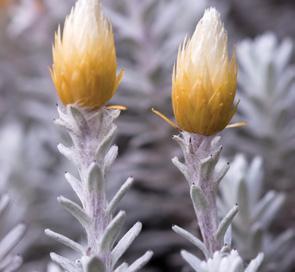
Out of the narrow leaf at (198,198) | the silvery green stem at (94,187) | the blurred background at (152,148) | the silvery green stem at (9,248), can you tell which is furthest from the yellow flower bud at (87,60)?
the blurred background at (152,148)

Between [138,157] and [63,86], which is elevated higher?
[138,157]

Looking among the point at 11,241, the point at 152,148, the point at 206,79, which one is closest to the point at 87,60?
the point at 206,79

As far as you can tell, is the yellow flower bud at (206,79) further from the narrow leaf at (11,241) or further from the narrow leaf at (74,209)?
the narrow leaf at (11,241)

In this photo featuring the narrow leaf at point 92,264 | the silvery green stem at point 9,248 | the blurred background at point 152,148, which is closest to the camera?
the narrow leaf at point 92,264

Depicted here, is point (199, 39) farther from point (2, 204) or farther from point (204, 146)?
point (2, 204)

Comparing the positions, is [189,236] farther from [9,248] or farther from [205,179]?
[9,248]

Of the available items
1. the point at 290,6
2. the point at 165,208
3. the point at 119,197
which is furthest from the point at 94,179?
the point at 290,6
